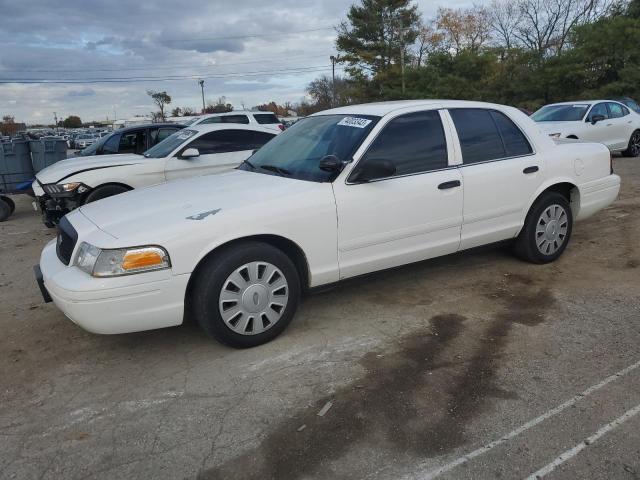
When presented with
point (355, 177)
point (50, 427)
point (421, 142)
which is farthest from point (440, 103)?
point (50, 427)

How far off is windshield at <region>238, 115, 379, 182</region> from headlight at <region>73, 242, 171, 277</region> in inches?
49.6

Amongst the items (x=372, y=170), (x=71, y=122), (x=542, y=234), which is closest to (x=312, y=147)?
(x=372, y=170)

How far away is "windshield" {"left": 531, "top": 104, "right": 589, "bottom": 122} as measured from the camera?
40.1ft

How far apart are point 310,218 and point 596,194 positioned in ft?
11.1

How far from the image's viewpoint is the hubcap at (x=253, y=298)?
3504 mm

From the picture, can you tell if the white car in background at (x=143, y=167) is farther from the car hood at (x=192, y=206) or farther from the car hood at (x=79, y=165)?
the car hood at (x=192, y=206)

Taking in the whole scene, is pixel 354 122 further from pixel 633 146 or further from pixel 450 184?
pixel 633 146

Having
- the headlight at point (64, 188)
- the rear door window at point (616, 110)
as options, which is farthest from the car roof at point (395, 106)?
the rear door window at point (616, 110)

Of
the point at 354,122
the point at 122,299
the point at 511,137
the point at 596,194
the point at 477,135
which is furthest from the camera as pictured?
the point at 596,194

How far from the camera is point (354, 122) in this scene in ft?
14.1

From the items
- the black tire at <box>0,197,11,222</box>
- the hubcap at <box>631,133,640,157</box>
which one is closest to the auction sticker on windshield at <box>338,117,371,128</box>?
the black tire at <box>0,197,11,222</box>

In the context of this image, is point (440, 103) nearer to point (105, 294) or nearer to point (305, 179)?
point (305, 179)

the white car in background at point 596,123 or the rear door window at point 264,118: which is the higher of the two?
the rear door window at point 264,118

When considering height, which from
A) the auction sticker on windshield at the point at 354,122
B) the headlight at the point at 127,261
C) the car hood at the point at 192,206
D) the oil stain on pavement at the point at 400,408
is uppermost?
the auction sticker on windshield at the point at 354,122
